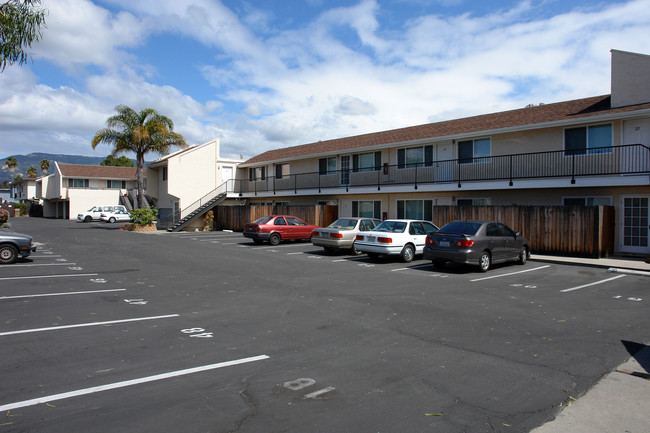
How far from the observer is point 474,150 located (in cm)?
2231

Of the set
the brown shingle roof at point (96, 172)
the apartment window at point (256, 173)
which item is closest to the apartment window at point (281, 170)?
the apartment window at point (256, 173)

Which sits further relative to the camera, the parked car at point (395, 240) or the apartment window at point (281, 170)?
the apartment window at point (281, 170)

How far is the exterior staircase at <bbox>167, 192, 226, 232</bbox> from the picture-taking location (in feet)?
110

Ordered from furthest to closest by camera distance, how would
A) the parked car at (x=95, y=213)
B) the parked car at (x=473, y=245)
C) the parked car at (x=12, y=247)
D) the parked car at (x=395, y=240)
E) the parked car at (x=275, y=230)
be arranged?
the parked car at (x=95, y=213)
the parked car at (x=275, y=230)
the parked car at (x=395, y=240)
the parked car at (x=12, y=247)
the parked car at (x=473, y=245)

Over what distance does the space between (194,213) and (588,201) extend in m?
25.8

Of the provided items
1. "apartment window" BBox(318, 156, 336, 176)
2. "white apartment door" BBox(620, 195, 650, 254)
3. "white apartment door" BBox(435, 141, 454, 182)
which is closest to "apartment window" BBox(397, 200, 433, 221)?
"white apartment door" BBox(435, 141, 454, 182)

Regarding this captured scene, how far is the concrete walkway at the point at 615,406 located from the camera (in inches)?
155

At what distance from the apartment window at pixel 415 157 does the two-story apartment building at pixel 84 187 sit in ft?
128

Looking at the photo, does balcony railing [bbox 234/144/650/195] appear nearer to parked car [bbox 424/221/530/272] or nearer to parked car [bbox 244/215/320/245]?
parked car [bbox 244/215/320/245]

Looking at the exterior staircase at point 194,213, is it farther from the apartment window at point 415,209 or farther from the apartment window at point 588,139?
the apartment window at point 588,139

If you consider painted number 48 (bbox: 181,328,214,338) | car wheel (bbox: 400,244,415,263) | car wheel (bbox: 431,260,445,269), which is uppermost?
car wheel (bbox: 400,244,415,263)

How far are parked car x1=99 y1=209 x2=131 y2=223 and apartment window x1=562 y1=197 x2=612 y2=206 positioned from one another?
43499 millimetres

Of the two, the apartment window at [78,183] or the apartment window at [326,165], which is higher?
the apartment window at [78,183]

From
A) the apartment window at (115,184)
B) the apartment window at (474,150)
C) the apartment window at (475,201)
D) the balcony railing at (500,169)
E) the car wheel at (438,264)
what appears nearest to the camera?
the car wheel at (438,264)
